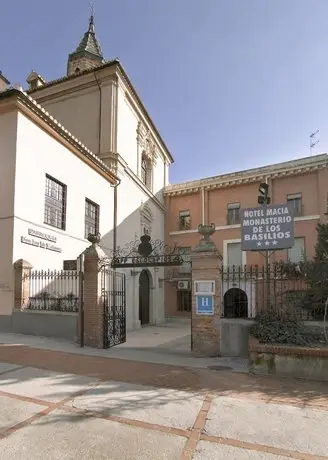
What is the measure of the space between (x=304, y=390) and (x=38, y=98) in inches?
866

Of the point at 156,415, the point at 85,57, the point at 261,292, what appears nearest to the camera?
the point at 156,415

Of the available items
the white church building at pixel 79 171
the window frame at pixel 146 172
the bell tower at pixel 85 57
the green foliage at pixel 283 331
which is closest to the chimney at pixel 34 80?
the white church building at pixel 79 171

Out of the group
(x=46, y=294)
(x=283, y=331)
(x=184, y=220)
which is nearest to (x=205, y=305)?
(x=283, y=331)

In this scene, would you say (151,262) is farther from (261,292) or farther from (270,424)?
(270,424)

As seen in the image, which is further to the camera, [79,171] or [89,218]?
[89,218]

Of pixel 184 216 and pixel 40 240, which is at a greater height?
pixel 184 216

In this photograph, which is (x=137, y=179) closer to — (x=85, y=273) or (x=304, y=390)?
(x=85, y=273)

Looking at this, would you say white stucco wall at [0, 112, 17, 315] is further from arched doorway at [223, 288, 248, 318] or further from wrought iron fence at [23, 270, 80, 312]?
arched doorway at [223, 288, 248, 318]

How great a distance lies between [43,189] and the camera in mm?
14812

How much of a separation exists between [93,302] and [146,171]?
17.2 m

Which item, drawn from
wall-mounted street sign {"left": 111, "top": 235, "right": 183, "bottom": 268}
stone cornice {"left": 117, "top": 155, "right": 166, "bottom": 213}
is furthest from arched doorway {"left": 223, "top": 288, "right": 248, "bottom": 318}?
stone cornice {"left": 117, "top": 155, "right": 166, "bottom": 213}

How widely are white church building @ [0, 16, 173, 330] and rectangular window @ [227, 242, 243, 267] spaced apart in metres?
5.07

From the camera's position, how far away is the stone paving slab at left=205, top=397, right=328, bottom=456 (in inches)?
169

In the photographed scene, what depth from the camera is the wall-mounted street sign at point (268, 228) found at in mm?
9477
